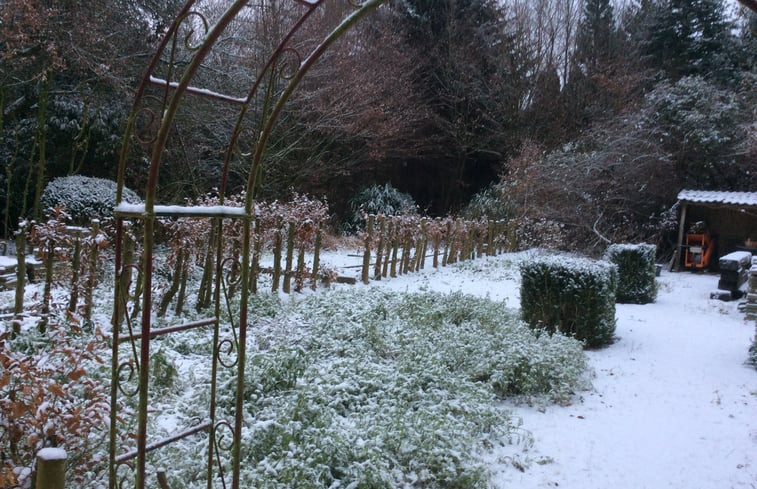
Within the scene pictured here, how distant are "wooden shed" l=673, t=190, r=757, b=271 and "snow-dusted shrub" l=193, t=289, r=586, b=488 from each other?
9.04 m

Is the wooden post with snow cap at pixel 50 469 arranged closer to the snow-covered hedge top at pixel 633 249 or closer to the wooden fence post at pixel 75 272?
the wooden fence post at pixel 75 272

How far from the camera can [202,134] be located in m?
11.4

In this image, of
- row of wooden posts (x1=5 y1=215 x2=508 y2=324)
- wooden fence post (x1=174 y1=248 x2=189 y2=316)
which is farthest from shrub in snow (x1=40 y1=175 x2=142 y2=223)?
wooden fence post (x1=174 y1=248 x2=189 y2=316)

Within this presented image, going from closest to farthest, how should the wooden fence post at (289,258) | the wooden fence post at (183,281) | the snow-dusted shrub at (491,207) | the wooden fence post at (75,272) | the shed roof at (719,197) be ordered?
the wooden fence post at (75,272) < the wooden fence post at (183,281) < the wooden fence post at (289,258) < the shed roof at (719,197) < the snow-dusted shrub at (491,207)

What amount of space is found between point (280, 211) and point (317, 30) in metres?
6.04

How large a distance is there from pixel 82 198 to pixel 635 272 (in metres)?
8.39

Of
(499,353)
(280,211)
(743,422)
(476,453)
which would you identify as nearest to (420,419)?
(476,453)

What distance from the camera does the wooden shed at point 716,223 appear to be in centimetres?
1254

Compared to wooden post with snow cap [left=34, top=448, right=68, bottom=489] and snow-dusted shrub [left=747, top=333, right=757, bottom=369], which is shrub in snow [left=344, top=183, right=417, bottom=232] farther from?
wooden post with snow cap [left=34, top=448, right=68, bottom=489]

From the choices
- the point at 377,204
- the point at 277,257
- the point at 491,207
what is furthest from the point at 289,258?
the point at 491,207

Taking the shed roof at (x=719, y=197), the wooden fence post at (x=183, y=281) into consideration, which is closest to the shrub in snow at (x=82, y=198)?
the wooden fence post at (x=183, y=281)

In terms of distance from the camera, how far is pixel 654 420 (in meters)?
4.03

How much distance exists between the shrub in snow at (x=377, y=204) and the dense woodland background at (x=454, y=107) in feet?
2.12

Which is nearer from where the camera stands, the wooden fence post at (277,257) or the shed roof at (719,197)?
the wooden fence post at (277,257)
